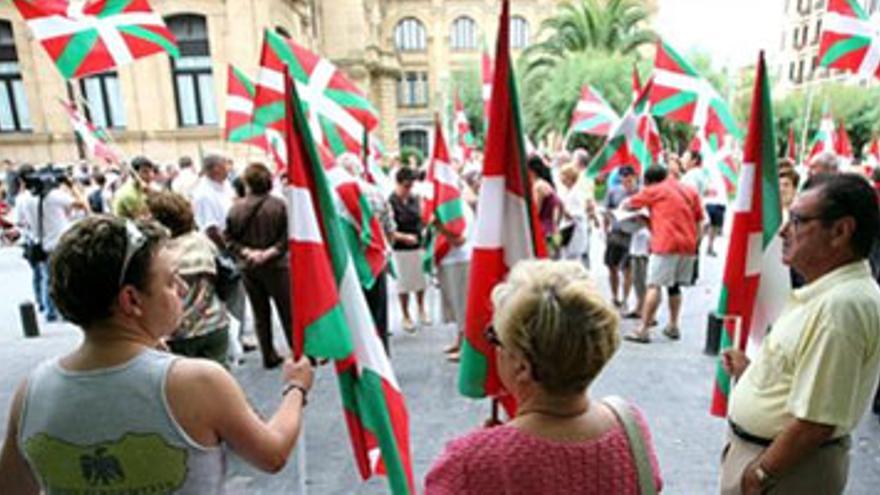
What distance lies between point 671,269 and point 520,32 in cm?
4871

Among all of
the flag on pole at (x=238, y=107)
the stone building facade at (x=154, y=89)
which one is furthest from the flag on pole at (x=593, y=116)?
the stone building facade at (x=154, y=89)

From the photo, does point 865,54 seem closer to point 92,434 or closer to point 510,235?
point 510,235

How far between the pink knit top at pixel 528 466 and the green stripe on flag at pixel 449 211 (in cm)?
382

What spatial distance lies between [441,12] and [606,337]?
51.4 meters

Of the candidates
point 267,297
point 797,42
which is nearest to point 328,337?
point 267,297

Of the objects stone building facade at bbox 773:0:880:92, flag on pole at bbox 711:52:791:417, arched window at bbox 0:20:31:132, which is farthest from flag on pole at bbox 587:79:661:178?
stone building facade at bbox 773:0:880:92

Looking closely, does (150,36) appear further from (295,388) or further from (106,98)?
(106,98)

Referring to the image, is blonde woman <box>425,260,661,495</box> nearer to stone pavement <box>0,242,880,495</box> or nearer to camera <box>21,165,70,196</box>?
stone pavement <box>0,242,880,495</box>

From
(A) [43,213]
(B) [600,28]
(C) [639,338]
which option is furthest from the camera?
(B) [600,28]

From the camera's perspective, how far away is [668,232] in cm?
542

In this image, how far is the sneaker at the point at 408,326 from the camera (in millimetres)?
6289

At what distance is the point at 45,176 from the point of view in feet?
24.2

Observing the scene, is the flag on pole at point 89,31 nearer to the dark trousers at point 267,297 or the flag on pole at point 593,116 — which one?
the dark trousers at point 267,297

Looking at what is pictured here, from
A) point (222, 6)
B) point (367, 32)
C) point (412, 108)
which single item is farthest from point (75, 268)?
point (412, 108)
